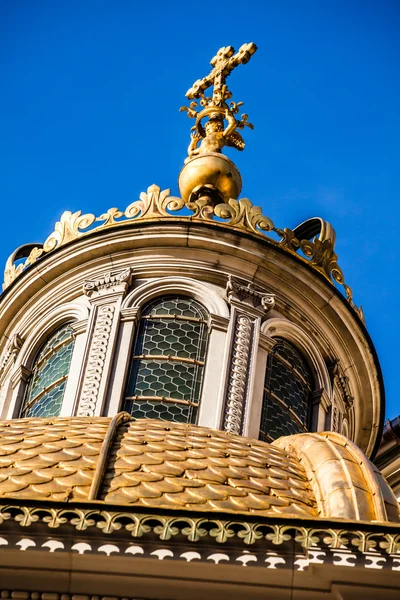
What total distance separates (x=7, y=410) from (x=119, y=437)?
291 inches

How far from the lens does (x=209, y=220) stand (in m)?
27.5

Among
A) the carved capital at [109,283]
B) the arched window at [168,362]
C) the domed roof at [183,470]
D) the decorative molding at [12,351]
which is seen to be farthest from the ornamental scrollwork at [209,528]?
the decorative molding at [12,351]

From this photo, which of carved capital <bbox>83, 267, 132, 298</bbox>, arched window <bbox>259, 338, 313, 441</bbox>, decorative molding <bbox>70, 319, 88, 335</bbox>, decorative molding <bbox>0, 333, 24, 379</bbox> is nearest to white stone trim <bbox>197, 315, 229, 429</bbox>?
arched window <bbox>259, 338, 313, 441</bbox>

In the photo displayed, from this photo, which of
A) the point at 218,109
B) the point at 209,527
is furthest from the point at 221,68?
the point at 209,527

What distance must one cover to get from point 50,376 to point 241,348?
116 inches

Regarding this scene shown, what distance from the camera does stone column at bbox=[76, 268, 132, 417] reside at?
24984 millimetres

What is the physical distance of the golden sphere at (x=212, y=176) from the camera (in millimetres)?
29781

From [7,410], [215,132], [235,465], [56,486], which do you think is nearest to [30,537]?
[56,486]

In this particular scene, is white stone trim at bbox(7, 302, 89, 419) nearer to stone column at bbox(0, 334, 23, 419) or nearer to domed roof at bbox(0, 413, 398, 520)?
stone column at bbox(0, 334, 23, 419)

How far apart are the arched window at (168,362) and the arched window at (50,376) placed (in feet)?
3.87

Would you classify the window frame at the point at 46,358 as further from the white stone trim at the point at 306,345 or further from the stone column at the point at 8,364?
the white stone trim at the point at 306,345

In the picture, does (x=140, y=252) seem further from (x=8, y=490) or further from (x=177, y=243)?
(x=8, y=490)

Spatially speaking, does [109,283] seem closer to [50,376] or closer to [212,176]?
[50,376]

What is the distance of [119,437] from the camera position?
1955 centimetres
